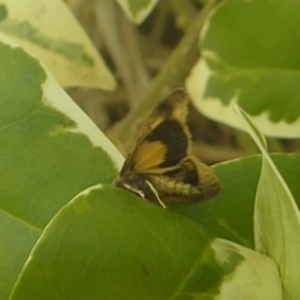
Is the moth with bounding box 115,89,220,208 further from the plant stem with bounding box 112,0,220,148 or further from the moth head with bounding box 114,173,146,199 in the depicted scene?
the plant stem with bounding box 112,0,220,148

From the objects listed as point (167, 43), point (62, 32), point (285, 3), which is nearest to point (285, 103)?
point (285, 3)

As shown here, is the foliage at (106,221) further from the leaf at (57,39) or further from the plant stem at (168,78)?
the plant stem at (168,78)

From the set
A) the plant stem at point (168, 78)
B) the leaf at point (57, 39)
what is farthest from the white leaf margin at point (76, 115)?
the plant stem at point (168, 78)

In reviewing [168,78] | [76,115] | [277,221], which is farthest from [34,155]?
[168,78]

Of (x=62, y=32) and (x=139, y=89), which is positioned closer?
(x=62, y=32)

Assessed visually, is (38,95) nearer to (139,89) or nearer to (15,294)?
(15,294)

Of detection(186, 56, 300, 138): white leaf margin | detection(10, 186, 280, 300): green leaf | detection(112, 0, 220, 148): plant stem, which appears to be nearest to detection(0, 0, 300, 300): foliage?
detection(10, 186, 280, 300): green leaf

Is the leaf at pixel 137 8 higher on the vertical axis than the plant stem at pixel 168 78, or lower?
higher

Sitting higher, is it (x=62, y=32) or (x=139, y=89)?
(x=62, y=32)
